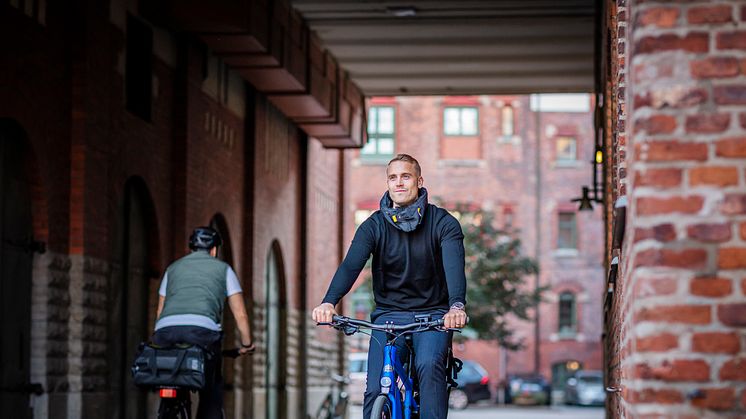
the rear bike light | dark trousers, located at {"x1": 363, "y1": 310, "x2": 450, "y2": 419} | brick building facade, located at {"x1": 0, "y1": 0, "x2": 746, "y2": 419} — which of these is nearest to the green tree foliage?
brick building facade, located at {"x1": 0, "y1": 0, "x2": 746, "y2": 419}

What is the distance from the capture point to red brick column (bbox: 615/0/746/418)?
16.6 ft

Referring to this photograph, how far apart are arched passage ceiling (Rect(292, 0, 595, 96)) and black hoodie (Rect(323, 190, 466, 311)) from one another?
12.8 m

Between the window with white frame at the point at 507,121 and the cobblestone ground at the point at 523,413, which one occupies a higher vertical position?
the window with white frame at the point at 507,121

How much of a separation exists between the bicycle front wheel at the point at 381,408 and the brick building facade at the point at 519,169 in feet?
177

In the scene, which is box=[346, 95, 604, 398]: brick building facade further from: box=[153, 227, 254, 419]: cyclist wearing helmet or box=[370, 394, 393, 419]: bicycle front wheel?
box=[370, 394, 393, 419]: bicycle front wheel

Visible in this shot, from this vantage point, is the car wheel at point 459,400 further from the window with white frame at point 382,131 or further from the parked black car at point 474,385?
the window with white frame at point 382,131

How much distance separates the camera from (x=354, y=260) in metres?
8.09

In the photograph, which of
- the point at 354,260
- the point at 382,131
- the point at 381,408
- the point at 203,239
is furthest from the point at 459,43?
the point at 382,131

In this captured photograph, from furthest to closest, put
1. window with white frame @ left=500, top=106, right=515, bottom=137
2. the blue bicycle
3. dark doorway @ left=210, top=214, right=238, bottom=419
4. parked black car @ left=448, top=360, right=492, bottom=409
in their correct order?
window with white frame @ left=500, top=106, right=515, bottom=137 < parked black car @ left=448, top=360, right=492, bottom=409 < dark doorway @ left=210, top=214, right=238, bottom=419 < the blue bicycle

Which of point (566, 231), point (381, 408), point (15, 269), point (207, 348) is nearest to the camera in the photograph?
point (381, 408)

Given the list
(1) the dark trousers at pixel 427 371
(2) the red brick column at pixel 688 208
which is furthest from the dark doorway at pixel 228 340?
(2) the red brick column at pixel 688 208

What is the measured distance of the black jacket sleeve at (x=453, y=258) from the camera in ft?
25.7

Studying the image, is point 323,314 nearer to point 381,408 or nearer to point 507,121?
point 381,408

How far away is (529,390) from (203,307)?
4439 cm
